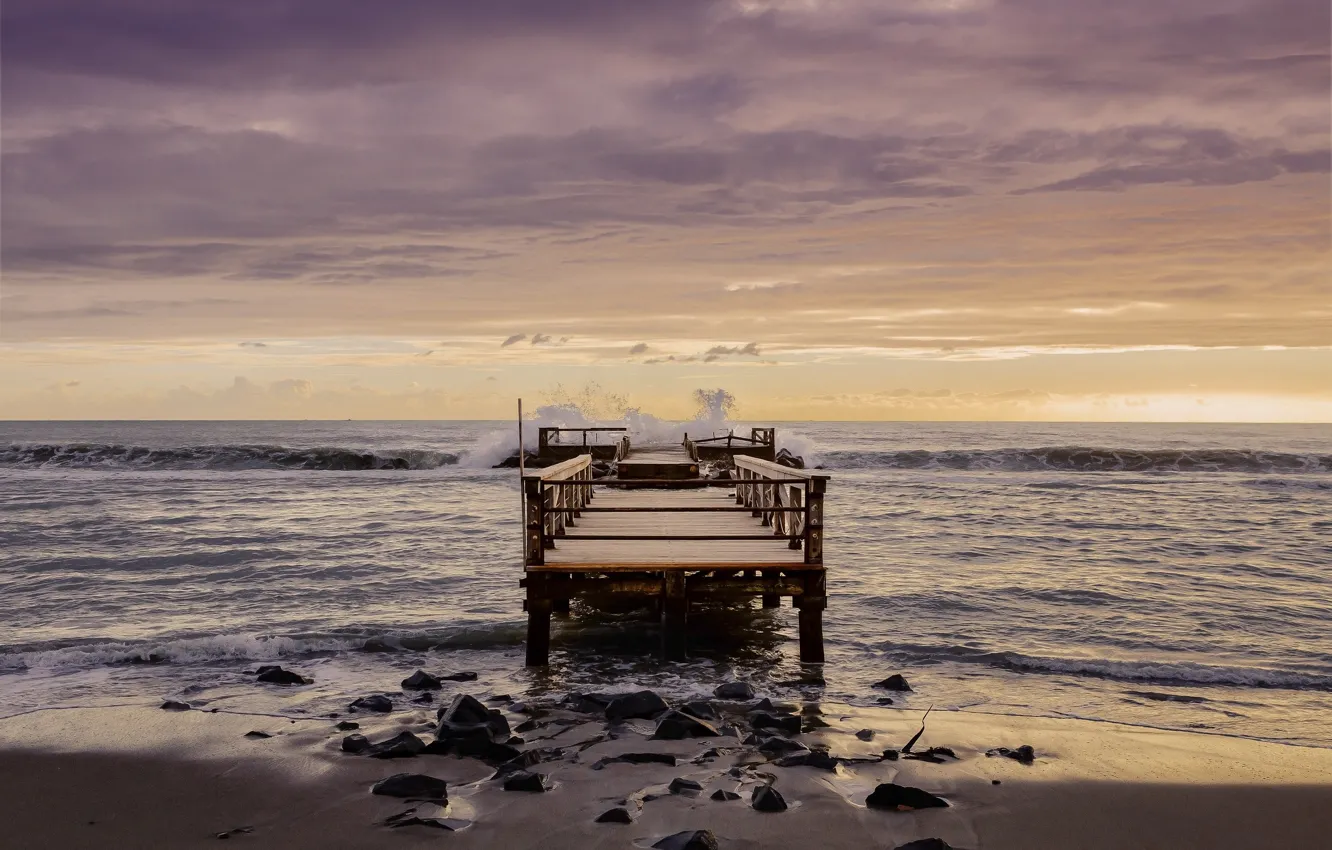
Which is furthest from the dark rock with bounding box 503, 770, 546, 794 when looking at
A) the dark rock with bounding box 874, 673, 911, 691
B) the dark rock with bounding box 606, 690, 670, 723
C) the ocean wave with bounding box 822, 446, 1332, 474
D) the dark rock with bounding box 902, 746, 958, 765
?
the ocean wave with bounding box 822, 446, 1332, 474

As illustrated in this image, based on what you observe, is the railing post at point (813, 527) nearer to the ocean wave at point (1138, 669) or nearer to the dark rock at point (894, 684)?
the dark rock at point (894, 684)

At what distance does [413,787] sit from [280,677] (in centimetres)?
533

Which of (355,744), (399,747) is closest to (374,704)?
(355,744)

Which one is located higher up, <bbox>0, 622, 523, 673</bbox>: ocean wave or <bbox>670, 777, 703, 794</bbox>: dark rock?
<bbox>670, 777, 703, 794</bbox>: dark rock

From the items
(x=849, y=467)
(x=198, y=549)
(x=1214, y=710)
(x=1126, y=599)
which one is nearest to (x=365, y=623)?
(x=198, y=549)

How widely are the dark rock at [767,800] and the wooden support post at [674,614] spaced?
506 cm

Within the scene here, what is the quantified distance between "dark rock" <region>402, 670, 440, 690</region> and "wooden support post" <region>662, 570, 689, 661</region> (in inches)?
126

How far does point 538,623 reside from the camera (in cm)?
1344

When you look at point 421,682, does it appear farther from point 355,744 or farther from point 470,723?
point 355,744

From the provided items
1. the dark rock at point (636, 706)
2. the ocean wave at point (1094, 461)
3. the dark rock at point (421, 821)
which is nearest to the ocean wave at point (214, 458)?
the ocean wave at point (1094, 461)

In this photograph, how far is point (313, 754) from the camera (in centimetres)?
934

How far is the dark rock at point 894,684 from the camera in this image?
12281mm

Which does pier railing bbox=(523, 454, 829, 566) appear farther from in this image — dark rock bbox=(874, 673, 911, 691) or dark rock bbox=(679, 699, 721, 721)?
dark rock bbox=(679, 699, 721, 721)

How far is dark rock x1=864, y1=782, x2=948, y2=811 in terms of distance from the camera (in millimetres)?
7879
